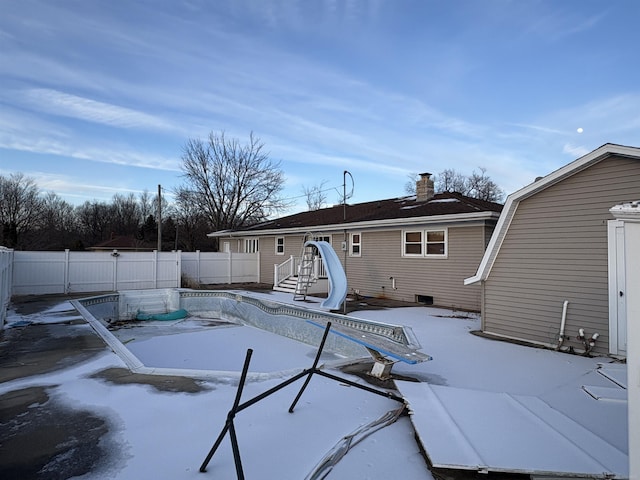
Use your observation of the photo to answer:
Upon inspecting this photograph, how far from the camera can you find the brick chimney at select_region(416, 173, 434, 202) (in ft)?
49.1

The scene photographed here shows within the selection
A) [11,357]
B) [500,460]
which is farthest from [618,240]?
[11,357]

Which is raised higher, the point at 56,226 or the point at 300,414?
the point at 56,226

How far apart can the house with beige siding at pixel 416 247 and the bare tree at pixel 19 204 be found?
35865 mm

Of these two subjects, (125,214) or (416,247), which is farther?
(125,214)

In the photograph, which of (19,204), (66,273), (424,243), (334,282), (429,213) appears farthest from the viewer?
(19,204)

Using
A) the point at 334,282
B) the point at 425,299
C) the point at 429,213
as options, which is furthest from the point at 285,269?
the point at 429,213

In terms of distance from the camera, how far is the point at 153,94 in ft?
46.8

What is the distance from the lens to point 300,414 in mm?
3732

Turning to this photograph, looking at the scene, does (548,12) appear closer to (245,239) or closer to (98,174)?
(245,239)

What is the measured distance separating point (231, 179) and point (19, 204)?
2375 centimetres

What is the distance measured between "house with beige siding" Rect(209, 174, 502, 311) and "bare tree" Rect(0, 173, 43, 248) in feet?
118

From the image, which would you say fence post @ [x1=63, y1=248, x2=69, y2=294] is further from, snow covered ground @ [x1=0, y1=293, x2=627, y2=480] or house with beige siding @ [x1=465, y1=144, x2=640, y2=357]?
house with beige siding @ [x1=465, y1=144, x2=640, y2=357]

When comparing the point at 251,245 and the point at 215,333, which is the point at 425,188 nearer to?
the point at 215,333

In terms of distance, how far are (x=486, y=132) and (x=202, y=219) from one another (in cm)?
2881
